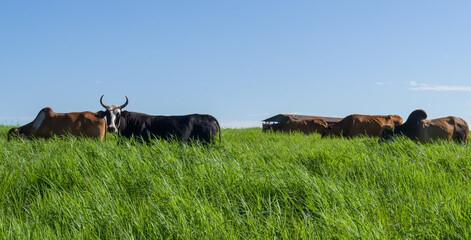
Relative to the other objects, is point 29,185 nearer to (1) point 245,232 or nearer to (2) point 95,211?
(2) point 95,211

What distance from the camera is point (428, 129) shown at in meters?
9.23

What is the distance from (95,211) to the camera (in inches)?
113

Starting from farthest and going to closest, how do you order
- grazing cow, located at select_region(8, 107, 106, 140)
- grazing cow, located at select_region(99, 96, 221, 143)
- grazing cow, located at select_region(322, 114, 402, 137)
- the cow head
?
grazing cow, located at select_region(322, 114, 402, 137), grazing cow, located at select_region(8, 107, 106, 140), the cow head, grazing cow, located at select_region(99, 96, 221, 143)

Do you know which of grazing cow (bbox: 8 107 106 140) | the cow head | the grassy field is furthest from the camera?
grazing cow (bbox: 8 107 106 140)

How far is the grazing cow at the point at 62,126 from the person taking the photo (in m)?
10.5

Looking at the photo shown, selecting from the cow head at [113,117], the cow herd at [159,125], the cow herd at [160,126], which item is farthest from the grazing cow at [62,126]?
the cow head at [113,117]

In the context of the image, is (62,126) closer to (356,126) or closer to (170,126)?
(170,126)

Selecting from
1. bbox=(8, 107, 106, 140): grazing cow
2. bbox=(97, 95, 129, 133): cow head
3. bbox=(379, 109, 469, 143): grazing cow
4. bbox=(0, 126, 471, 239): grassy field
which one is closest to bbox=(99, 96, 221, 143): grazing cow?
bbox=(97, 95, 129, 133): cow head

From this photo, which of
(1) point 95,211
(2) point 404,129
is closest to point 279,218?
(1) point 95,211

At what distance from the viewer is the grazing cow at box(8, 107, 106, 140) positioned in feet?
34.6

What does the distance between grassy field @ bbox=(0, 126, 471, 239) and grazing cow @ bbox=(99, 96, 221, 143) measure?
9.23ft

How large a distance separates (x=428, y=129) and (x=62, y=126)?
8.78m

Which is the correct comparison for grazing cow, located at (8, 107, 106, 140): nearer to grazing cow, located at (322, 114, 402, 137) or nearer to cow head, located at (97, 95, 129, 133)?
cow head, located at (97, 95, 129, 133)

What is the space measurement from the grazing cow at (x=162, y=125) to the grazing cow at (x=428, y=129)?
383cm
